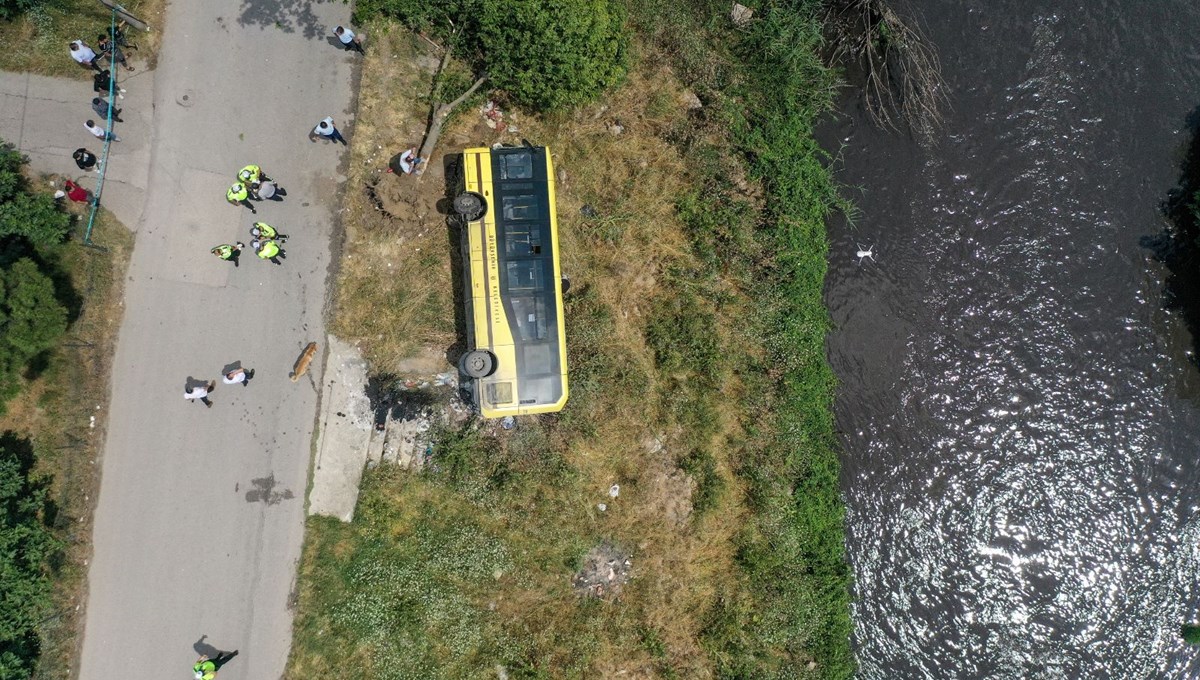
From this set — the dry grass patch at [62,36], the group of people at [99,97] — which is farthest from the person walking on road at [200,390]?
the dry grass patch at [62,36]

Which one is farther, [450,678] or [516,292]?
[450,678]

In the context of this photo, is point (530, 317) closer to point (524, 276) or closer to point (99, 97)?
point (524, 276)

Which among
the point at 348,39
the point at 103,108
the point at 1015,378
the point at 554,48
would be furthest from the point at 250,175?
the point at 1015,378

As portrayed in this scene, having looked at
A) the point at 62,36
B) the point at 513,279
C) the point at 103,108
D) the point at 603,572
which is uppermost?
the point at 62,36

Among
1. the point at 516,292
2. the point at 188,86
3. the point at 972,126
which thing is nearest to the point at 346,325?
the point at 516,292

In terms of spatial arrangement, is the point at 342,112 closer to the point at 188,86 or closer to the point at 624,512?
the point at 188,86

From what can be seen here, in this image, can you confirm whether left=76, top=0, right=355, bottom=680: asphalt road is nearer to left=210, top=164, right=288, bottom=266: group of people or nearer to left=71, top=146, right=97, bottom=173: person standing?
A: left=210, top=164, right=288, bottom=266: group of people
